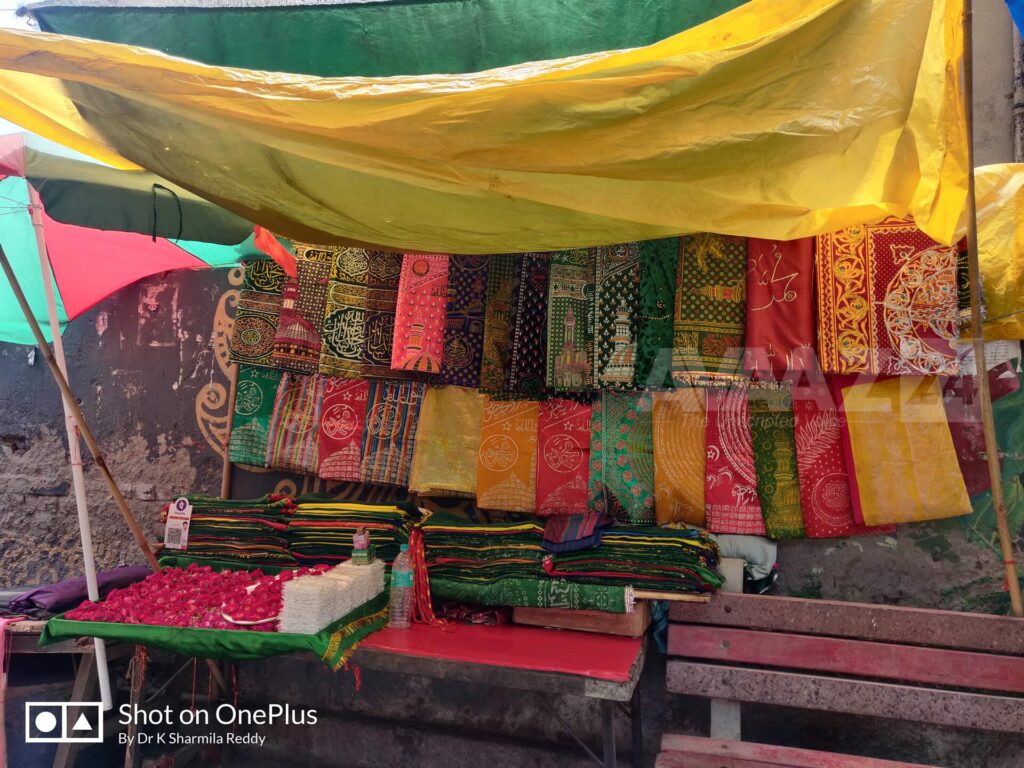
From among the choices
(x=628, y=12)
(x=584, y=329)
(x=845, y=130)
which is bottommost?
(x=584, y=329)

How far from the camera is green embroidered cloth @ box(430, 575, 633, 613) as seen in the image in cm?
276

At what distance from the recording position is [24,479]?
14.5ft

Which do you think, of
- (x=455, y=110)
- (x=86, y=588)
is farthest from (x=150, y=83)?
(x=86, y=588)

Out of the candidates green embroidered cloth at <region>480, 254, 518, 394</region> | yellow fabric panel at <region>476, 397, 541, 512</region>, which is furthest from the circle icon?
green embroidered cloth at <region>480, 254, 518, 394</region>

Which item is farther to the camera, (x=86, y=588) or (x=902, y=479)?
(x=86, y=588)

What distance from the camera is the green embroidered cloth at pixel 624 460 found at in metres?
3.12

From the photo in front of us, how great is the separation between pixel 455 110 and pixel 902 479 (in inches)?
88.1

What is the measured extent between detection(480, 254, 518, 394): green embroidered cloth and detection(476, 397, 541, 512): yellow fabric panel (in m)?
0.14

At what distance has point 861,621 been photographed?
2689 millimetres

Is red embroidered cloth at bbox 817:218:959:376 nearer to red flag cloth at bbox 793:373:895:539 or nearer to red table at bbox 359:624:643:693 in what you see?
red flag cloth at bbox 793:373:895:539

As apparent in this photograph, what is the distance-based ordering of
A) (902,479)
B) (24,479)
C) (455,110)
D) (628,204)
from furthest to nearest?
(24,479), (902,479), (628,204), (455,110)

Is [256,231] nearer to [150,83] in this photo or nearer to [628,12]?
[150,83]

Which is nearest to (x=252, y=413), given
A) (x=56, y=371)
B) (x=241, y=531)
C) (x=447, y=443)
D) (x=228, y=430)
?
(x=228, y=430)

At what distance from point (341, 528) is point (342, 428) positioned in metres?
0.54
